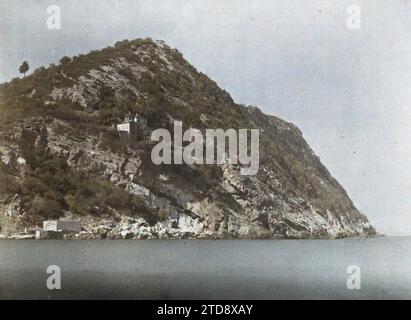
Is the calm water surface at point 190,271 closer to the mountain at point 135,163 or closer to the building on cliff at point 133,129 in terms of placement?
the mountain at point 135,163

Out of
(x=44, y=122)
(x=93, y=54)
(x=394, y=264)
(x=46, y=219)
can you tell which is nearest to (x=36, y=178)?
(x=46, y=219)

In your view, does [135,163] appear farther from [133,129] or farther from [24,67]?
[24,67]

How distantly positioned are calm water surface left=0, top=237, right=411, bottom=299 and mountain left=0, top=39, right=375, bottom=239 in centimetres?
284

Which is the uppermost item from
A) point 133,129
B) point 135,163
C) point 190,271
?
point 133,129

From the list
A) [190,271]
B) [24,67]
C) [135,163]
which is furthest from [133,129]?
[190,271]

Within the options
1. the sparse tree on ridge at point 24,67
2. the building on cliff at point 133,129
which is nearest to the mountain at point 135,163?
the building on cliff at point 133,129

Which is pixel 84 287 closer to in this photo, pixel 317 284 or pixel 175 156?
pixel 317 284

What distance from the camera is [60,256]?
3469 cm

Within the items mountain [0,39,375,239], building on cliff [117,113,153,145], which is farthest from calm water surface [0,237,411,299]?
building on cliff [117,113,153,145]

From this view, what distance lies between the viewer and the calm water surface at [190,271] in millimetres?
22703

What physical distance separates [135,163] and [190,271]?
19286 millimetres

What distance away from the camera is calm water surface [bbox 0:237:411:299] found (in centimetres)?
2270

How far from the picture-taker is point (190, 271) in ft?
98.2

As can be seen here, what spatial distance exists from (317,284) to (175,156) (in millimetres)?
23633
